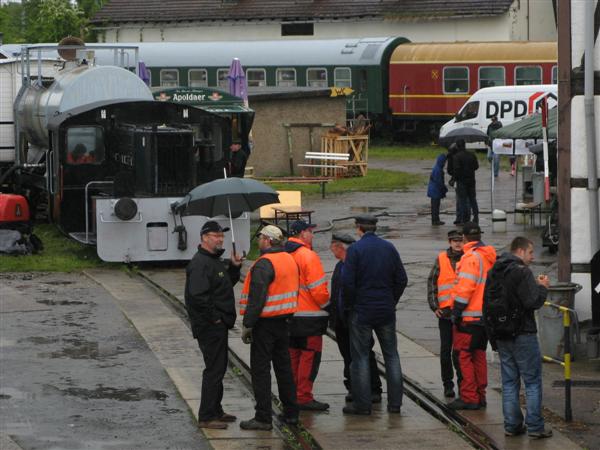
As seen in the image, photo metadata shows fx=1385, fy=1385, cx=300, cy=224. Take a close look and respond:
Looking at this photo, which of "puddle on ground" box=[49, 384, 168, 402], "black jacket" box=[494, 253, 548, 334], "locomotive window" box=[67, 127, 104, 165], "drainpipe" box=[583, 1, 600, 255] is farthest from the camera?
"locomotive window" box=[67, 127, 104, 165]

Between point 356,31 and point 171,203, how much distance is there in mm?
42751

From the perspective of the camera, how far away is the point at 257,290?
37.3ft

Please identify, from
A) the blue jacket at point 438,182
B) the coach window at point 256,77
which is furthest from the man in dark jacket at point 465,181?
the coach window at point 256,77

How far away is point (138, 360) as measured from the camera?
47.6ft

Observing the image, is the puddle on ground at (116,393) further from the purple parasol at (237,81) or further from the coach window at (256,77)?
the coach window at (256,77)

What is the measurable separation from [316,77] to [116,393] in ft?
129

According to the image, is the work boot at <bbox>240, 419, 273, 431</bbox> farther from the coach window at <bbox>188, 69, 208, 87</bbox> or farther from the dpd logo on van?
the coach window at <bbox>188, 69, 208, 87</bbox>

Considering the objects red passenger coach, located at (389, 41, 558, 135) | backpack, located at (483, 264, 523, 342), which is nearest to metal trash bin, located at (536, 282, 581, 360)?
backpack, located at (483, 264, 523, 342)

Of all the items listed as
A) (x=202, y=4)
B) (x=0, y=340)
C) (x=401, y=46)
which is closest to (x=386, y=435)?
(x=0, y=340)

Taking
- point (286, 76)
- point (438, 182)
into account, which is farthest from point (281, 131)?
Result: point (286, 76)

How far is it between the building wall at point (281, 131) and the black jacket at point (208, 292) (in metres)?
26.4

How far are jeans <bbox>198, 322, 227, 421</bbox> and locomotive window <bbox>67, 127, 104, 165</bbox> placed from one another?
11.4 m

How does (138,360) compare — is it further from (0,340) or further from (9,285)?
(9,285)

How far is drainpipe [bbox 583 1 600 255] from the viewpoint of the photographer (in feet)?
46.3
